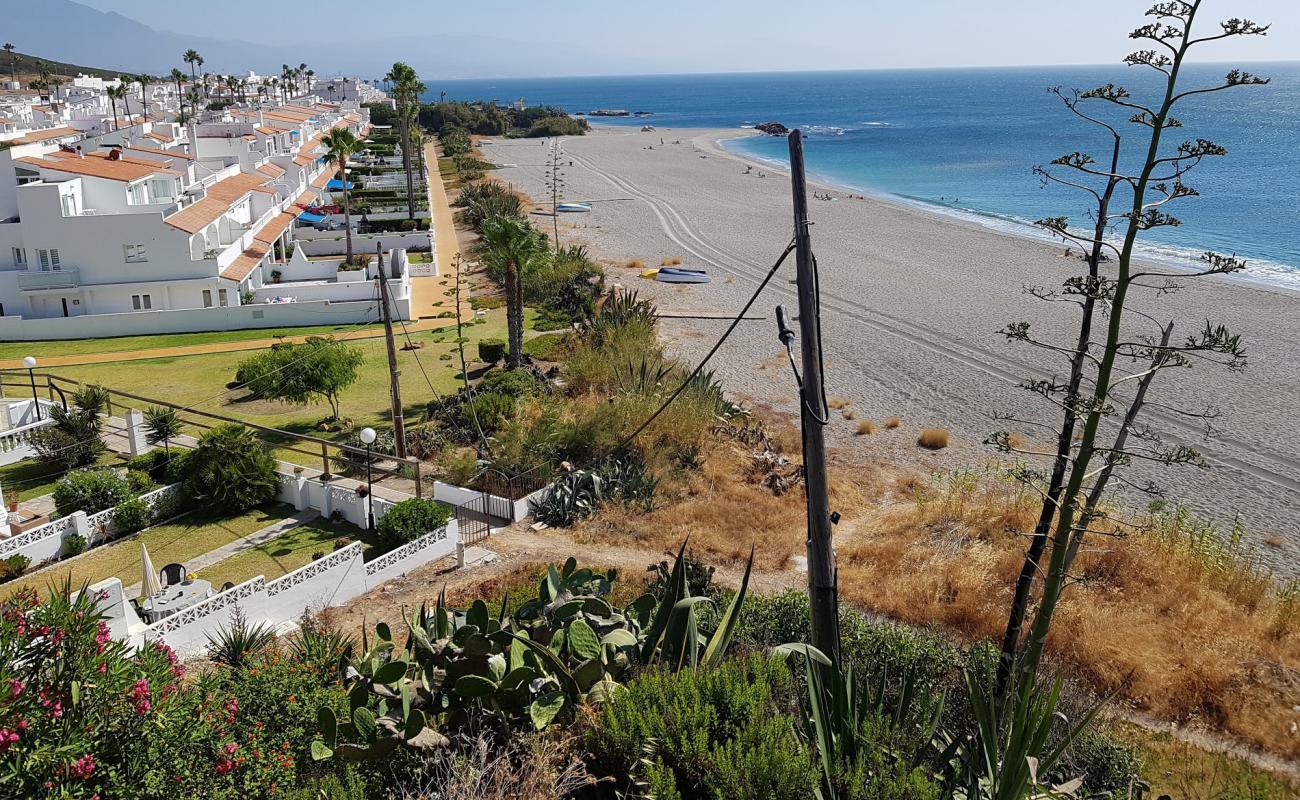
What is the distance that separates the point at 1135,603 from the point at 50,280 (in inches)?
1421

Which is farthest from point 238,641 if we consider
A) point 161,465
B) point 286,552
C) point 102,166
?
point 102,166

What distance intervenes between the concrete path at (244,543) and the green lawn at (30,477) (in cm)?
542

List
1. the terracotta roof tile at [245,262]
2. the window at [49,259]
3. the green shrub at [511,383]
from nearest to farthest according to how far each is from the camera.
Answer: the green shrub at [511,383]
the window at [49,259]
the terracotta roof tile at [245,262]

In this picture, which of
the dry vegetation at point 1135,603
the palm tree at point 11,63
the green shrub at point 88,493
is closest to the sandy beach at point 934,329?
the dry vegetation at point 1135,603

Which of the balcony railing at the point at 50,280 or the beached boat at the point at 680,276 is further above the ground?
the balcony railing at the point at 50,280

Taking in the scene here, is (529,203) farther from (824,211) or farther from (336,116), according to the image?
(336,116)

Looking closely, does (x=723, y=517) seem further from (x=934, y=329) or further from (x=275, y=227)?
(x=275, y=227)

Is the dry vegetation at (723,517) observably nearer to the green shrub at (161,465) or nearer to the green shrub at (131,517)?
the green shrub at (131,517)

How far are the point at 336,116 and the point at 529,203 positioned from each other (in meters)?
50.4

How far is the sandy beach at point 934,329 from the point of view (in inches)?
884

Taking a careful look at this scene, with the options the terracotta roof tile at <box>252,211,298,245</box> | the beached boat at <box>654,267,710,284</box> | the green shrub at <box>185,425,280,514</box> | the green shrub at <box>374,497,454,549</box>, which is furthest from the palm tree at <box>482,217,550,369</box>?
the terracotta roof tile at <box>252,211,298,245</box>

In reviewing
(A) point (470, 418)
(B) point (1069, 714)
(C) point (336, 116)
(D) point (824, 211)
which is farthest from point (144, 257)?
(C) point (336, 116)

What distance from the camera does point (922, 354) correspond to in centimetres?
3130

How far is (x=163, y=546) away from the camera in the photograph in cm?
1706
